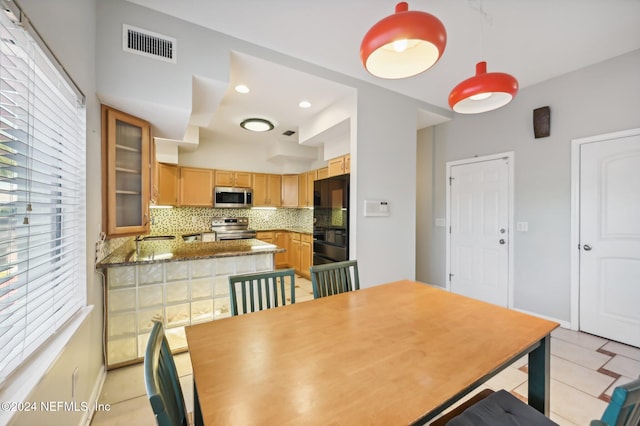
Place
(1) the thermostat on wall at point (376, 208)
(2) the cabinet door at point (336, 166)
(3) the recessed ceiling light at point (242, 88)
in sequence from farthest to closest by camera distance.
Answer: (2) the cabinet door at point (336, 166)
(1) the thermostat on wall at point (376, 208)
(3) the recessed ceiling light at point (242, 88)

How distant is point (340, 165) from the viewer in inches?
151

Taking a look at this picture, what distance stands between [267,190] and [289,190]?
0.50m

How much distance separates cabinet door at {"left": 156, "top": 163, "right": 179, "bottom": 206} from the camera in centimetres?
455

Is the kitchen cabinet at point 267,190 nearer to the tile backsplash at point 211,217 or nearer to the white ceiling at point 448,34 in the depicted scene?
the tile backsplash at point 211,217

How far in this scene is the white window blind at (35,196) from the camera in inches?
35.9

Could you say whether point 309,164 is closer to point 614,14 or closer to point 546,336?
point 614,14

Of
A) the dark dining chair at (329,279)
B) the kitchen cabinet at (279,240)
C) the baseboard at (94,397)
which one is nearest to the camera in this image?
the baseboard at (94,397)

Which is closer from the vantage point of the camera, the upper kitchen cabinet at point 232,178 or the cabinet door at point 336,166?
the cabinet door at point 336,166

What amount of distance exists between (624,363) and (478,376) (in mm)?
2527

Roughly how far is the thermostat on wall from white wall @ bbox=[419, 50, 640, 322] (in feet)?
5.43

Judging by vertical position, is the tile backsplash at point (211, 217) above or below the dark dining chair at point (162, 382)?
above

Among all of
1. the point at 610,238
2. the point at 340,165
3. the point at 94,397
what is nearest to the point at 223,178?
the point at 340,165

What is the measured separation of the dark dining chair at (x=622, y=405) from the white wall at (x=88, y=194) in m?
1.72

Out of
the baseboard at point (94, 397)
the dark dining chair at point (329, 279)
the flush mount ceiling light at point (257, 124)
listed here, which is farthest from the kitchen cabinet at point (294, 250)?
the baseboard at point (94, 397)
